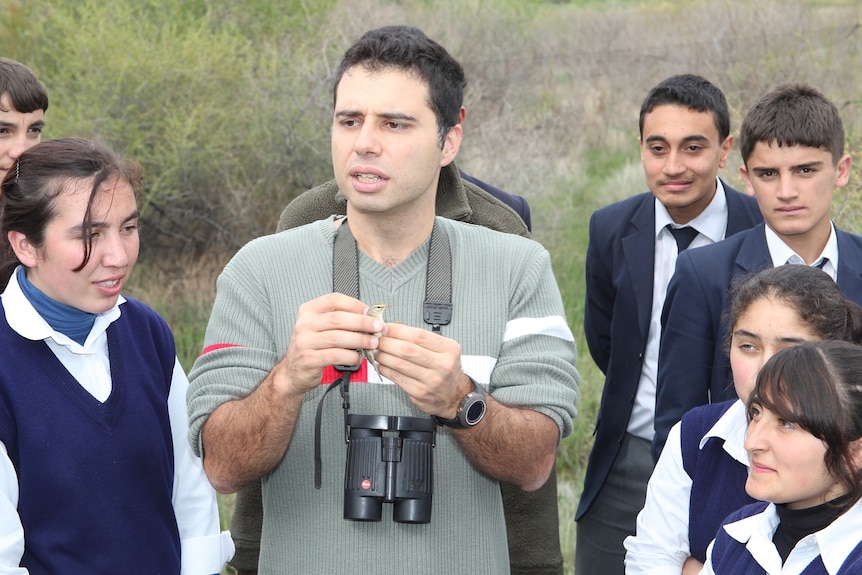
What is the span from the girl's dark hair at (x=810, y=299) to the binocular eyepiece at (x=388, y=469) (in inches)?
38.9

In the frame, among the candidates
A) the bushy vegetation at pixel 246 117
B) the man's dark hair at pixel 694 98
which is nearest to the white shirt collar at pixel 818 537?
the man's dark hair at pixel 694 98

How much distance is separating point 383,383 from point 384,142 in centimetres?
59

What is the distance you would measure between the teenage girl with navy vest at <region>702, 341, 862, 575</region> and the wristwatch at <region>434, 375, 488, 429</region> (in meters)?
0.60

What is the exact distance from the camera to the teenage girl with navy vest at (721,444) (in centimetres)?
270

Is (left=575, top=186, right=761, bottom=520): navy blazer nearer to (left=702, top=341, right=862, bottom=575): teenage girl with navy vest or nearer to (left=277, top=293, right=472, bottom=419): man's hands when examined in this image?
(left=702, top=341, right=862, bottom=575): teenage girl with navy vest

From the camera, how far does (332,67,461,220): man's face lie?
104 inches

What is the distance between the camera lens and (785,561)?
2359 millimetres

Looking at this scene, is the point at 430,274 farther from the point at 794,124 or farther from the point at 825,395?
the point at 794,124

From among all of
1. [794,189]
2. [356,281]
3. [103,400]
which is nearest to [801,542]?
[356,281]

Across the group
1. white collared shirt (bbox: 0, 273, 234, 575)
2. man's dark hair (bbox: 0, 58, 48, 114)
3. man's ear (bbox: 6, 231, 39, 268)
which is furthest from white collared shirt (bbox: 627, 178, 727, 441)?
man's dark hair (bbox: 0, 58, 48, 114)

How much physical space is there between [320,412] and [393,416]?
0.17 m

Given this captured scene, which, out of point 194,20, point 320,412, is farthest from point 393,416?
point 194,20

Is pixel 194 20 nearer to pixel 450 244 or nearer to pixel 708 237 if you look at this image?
pixel 708 237

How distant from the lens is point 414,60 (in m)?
2.70
